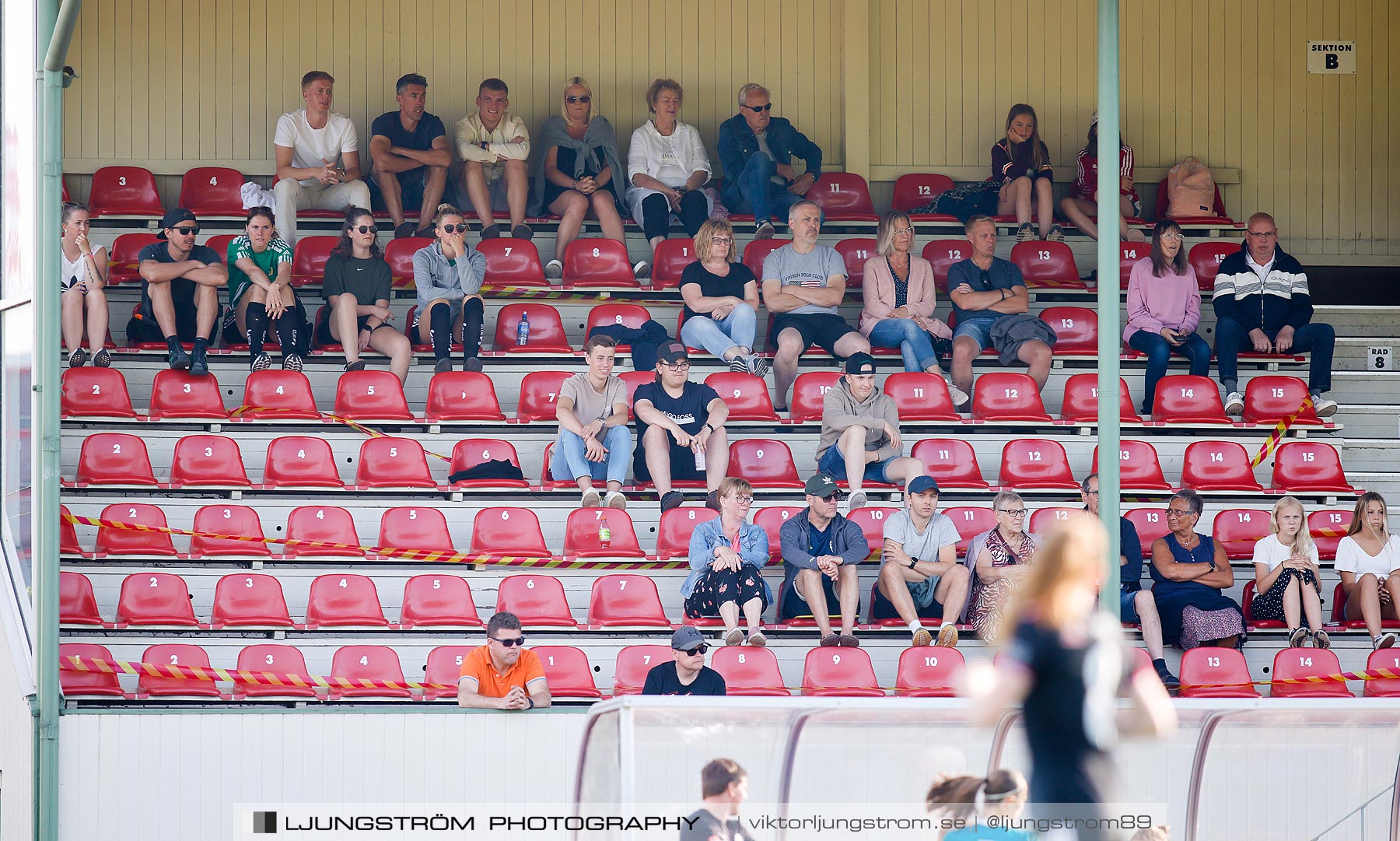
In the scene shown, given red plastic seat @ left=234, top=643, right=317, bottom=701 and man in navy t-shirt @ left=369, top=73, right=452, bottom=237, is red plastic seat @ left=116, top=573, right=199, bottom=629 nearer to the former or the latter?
red plastic seat @ left=234, top=643, right=317, bottom=701

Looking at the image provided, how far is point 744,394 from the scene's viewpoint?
35.7 ft

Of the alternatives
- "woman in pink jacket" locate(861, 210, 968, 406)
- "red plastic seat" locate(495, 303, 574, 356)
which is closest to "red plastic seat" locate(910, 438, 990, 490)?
"woman in pink jacket" locate(861, 210, 968, 406)

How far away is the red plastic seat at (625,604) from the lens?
943cm

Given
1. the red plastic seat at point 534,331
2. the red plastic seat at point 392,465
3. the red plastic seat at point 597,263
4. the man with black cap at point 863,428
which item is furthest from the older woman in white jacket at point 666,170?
the red plastic seat at point 392,465

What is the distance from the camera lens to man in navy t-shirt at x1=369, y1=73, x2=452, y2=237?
12320mm

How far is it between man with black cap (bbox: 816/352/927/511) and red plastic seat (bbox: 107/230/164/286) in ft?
17.4

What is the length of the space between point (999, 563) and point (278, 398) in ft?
16.4

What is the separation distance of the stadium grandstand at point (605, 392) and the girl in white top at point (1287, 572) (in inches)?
2.6

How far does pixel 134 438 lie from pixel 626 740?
6.14 metres

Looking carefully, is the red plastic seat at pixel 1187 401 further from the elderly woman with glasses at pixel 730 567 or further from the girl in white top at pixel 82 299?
the girl in white top at pixel 82 299

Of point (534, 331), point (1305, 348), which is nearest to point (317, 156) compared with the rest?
point (534, 331)

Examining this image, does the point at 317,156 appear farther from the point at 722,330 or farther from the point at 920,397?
the point at 920,397

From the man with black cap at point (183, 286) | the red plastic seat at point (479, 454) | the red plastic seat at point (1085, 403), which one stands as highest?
the man with black cap at point (183, 286)

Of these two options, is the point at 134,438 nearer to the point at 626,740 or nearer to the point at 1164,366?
the point at 626,740
